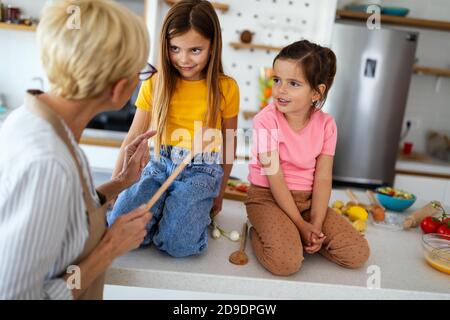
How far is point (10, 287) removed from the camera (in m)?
0.67

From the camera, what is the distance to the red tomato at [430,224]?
1350 millimetres

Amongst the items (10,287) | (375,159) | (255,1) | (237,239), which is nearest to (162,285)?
(237,239)

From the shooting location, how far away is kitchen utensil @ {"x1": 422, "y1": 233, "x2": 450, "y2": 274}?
1136mm

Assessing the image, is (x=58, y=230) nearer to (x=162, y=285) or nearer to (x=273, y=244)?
(x=162, y=285)

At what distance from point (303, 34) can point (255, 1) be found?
410mm

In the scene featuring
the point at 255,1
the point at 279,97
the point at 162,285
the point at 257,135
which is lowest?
the point at 162,285

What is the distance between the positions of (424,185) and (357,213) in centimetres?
159

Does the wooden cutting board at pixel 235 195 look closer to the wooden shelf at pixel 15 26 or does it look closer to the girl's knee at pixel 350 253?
the girl's knee at pixel 350 253

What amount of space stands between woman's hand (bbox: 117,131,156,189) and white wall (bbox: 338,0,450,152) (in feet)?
7.78

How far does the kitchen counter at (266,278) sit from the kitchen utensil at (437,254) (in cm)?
2

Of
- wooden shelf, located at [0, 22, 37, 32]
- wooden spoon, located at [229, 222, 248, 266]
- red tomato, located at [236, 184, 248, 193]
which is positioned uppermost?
wooden shelf, located at [0, 22, 37, 32]

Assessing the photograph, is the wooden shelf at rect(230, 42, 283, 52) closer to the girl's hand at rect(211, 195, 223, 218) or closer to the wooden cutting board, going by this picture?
the wooden cutting board

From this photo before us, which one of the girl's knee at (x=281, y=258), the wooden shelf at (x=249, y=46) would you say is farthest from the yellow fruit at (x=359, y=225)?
the wooden shelf at (x=249, y=46)

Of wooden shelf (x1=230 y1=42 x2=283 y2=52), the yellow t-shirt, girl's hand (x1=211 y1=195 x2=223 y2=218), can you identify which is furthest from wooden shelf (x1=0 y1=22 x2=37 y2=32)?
girl's hand (x1=211 y1=195 x2=223 y2=218)
